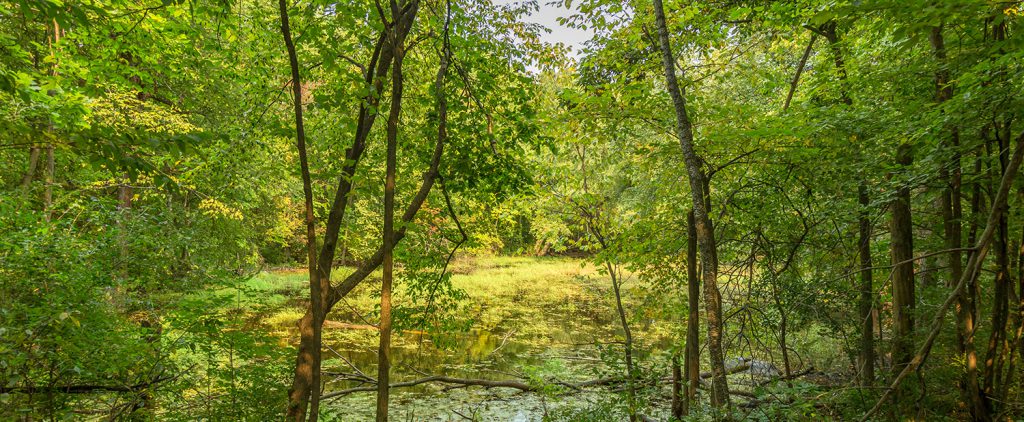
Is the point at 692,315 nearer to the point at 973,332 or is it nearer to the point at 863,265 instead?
the point at 863,265

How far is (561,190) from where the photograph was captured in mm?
6496

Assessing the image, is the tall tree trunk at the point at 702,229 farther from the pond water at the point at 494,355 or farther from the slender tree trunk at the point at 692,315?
the pond water at the point at 494,355

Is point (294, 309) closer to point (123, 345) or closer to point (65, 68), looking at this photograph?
point (65, 68)

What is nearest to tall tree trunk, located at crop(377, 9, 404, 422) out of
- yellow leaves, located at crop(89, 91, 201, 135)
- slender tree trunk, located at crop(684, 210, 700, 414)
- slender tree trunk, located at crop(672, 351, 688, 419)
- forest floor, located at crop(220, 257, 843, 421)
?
forest floor, located at crop(220, 257, 843, 421)

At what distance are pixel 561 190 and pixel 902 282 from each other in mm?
3735

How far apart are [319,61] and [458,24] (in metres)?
1.64

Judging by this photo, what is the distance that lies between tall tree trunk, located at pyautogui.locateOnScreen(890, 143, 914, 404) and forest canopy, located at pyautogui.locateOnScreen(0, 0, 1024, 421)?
0.03 m

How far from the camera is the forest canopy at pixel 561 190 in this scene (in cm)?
306

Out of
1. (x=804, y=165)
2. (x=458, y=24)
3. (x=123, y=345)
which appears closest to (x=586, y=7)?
(x=458, y=24)

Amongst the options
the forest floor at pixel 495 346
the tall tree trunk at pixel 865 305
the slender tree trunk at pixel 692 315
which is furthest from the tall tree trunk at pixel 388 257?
the tall tree trunk at pixel 865 305

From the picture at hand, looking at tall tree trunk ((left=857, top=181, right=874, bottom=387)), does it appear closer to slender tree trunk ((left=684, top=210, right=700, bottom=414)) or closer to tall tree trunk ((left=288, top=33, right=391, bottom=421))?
slender tree trunk ((left=684, top=210, right=700, bottom=414))

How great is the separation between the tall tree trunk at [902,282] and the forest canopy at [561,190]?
3cm

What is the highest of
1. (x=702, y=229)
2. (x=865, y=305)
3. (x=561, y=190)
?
(x=561, y=190)

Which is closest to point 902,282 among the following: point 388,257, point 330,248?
point 388,257
